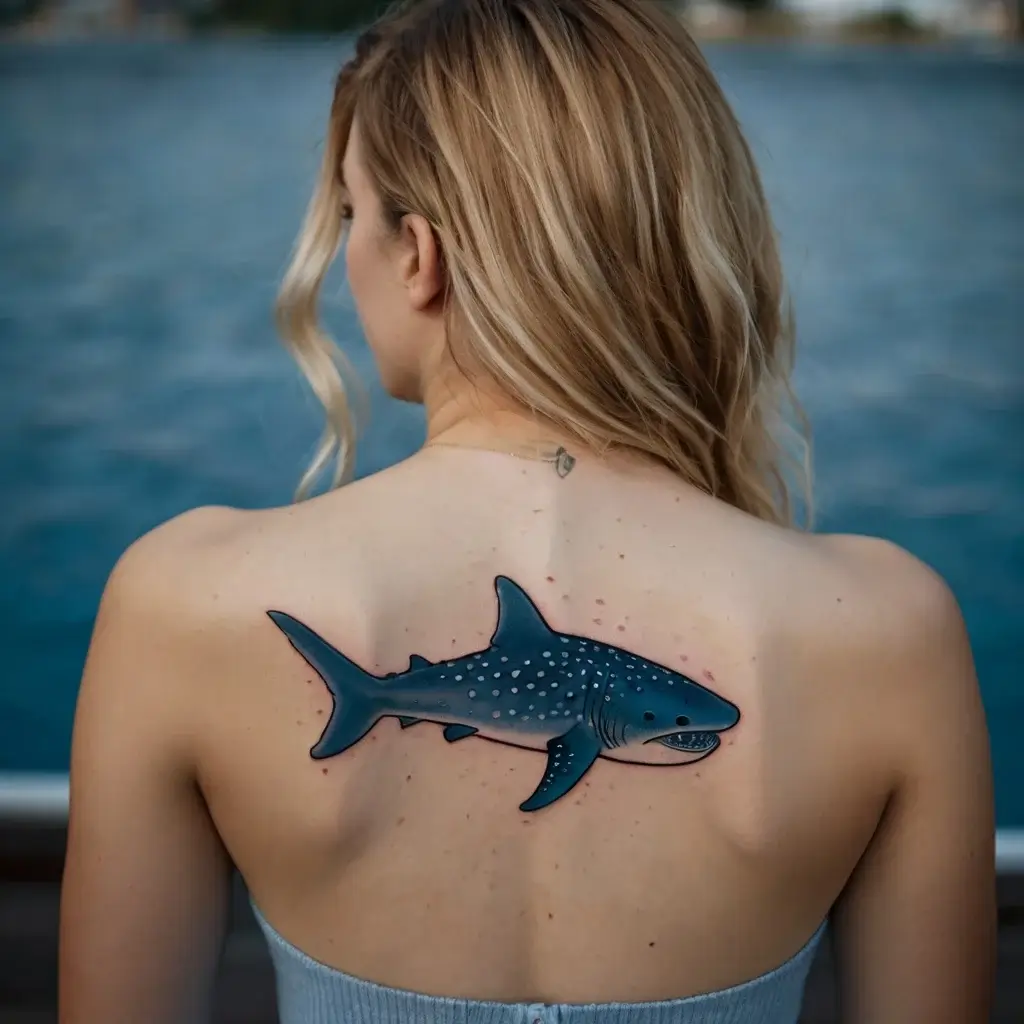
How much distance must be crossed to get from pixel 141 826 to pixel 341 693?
24 centimetres

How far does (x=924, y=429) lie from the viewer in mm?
2520

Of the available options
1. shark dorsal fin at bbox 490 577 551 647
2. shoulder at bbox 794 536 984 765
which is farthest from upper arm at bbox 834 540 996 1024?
shark dorsal fin at bbox 490 577 551 647

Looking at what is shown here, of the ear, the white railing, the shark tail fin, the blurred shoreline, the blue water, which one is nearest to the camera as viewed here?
the shark tail fin

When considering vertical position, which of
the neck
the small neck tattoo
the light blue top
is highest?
the neck

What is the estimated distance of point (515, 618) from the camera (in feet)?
2.73

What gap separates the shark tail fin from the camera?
813 mm

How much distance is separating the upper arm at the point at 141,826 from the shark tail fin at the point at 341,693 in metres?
0.09

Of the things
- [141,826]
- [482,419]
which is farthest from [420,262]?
[141,826]

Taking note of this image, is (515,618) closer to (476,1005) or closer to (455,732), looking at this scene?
(455,732)

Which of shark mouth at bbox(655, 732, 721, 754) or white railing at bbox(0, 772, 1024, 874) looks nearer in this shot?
shark mouth at bbox(655, 732, 721, 754)

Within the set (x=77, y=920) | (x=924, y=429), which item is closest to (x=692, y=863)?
(x=77, y=920)

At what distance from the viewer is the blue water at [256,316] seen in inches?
95.4

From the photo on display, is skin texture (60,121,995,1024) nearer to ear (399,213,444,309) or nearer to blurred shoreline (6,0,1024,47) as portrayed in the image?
ear (399,213,444,309)

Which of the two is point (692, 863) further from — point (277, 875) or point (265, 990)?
point (265, 990)
